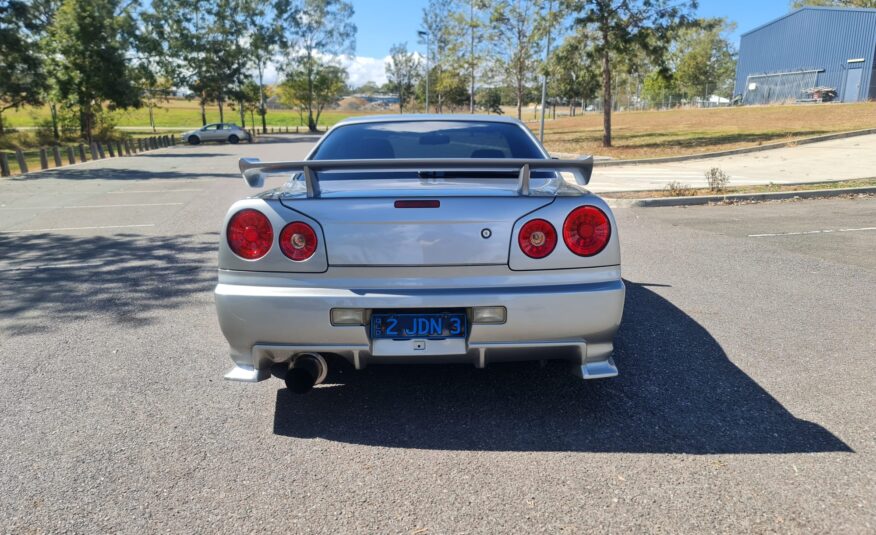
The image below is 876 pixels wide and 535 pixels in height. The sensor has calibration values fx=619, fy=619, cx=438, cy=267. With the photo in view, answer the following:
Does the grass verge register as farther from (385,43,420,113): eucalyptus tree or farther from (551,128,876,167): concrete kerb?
(385,43,420,113): eucalyptus tree

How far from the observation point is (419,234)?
111 inches

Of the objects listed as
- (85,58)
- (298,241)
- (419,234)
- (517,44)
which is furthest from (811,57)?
(298,241)

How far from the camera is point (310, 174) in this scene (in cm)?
294

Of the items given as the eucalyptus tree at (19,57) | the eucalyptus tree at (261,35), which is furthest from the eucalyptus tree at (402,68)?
the eucalyptus tree at (19,57)

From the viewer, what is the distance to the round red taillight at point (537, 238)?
2.85 metres

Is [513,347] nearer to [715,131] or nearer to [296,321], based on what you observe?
[296,321]

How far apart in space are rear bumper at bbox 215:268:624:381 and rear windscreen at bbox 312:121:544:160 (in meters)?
1.44

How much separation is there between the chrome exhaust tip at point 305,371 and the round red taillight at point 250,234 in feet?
1.75

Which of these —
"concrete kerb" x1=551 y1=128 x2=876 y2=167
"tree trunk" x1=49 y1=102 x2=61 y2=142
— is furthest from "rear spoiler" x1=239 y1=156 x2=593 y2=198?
"tree trunk" x1=49 y1=102 x2=61 y2=142

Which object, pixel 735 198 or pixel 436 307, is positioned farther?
pixel 735 198

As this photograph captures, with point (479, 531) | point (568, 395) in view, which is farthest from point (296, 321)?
point (568, 395)

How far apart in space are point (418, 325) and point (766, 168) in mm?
16433

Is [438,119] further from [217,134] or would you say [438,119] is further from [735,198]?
[217,134]

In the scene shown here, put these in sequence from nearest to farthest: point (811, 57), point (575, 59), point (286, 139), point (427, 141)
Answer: point (427, 141) → point (575, 59) → point (286, 139) → point (811, 57)
